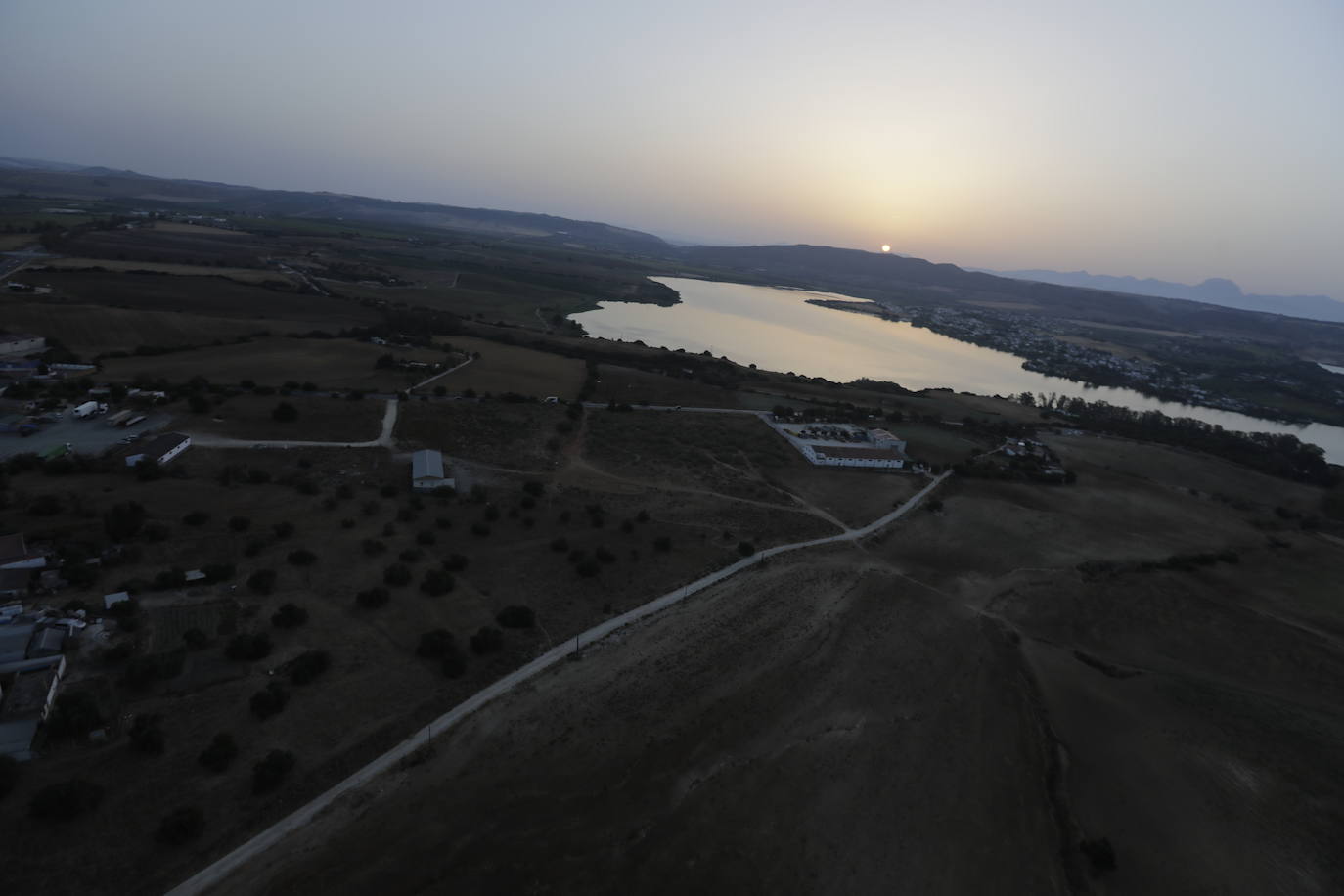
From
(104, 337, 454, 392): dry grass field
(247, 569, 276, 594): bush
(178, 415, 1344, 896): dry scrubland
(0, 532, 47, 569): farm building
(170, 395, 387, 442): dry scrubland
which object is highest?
(104, 337, 454, 392): dry grass field

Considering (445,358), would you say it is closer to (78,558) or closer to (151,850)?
(78,558)

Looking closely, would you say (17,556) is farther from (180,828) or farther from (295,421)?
(295,421)

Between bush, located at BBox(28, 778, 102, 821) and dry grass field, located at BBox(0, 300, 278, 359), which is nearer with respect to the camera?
bush, located at BBox(28, 778, 102, 821)

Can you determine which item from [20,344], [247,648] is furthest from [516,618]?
[20,344]

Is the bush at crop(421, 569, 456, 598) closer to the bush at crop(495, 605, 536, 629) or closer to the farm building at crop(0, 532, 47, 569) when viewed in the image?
the bush at crop(495, 605, 536, 629)

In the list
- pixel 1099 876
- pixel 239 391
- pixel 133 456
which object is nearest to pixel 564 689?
pixel 1099 876

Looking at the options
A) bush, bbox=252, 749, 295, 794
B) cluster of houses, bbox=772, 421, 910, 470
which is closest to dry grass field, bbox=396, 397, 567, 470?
cluster of houses, bbox=772, 421, 910, 470

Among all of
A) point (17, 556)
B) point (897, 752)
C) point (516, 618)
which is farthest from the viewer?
point (516, 618)
